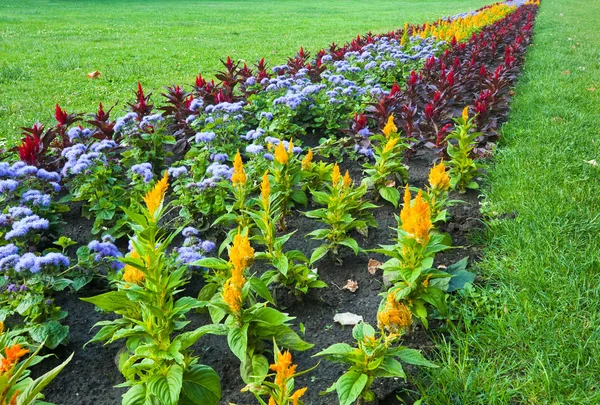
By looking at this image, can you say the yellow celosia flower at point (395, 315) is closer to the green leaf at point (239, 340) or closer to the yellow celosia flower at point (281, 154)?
the green leaf at point (239, 340)

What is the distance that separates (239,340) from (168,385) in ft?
1.18

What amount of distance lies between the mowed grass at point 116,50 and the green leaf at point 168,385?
4.19 m

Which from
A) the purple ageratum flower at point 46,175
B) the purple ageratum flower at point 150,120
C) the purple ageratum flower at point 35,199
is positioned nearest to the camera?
the purple ageratum flower at point 35,199

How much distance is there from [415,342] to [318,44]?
12.1 m

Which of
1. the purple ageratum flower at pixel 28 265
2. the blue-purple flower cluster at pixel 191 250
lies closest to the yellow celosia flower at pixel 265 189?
the blue-purple flower cluster at pixel 191 250

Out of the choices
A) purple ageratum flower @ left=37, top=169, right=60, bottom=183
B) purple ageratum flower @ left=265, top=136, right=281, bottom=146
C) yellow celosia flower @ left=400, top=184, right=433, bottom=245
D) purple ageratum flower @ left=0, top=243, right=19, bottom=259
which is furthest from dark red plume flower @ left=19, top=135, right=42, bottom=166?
yellow celosia flower @ left=400, top=184, right=433, bottom=245

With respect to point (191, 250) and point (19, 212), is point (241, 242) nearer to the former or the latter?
point (191, 250)

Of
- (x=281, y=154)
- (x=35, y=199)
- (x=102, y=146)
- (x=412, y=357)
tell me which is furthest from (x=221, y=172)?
(x=412, y=357)

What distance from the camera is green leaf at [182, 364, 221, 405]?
2.01 metres

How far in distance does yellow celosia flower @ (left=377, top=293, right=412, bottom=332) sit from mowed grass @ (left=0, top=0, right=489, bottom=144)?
4549 millimetres

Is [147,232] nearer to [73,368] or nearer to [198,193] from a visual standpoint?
Result: [73,368]

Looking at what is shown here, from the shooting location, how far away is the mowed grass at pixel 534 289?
2.20 m

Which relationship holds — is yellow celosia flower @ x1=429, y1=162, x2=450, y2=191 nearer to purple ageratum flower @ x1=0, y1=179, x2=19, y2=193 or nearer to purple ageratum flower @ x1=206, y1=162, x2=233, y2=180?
purple ageratum flower @ x1=206, y1=162, x2=233, y2=180

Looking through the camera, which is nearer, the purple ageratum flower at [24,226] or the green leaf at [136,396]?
the green leaf at [136,396]
